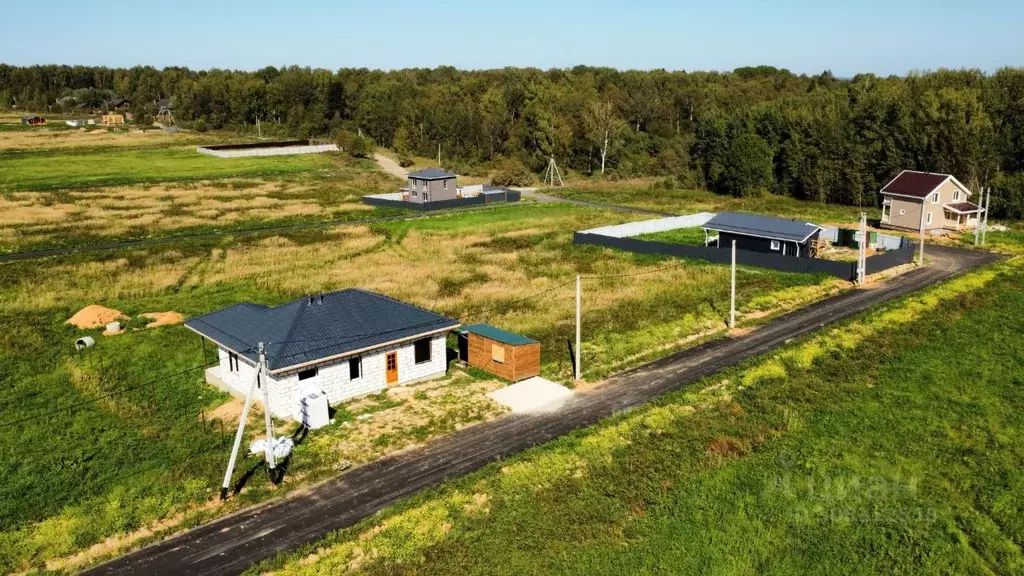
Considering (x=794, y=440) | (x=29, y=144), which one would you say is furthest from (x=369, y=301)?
(x=29, y=144)

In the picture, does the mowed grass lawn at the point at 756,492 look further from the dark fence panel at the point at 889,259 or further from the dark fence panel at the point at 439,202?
the dark fence panel at the point at 439,202

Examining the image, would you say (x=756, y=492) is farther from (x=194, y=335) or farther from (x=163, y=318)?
(x=163, y=318)

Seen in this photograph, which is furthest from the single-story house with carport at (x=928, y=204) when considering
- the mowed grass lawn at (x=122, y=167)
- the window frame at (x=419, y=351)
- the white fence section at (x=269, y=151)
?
the white fence section at (x=269, y=151)

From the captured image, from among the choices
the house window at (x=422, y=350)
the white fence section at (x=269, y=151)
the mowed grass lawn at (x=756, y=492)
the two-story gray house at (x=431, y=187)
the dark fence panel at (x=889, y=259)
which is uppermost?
the white fence section at (x=269, y=151)

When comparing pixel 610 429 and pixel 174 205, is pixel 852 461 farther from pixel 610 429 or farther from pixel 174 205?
pixel 174 205

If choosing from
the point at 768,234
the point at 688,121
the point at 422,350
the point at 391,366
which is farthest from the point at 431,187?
the point at 688,121

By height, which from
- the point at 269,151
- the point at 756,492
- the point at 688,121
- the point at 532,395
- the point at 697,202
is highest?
the point at 688,121
